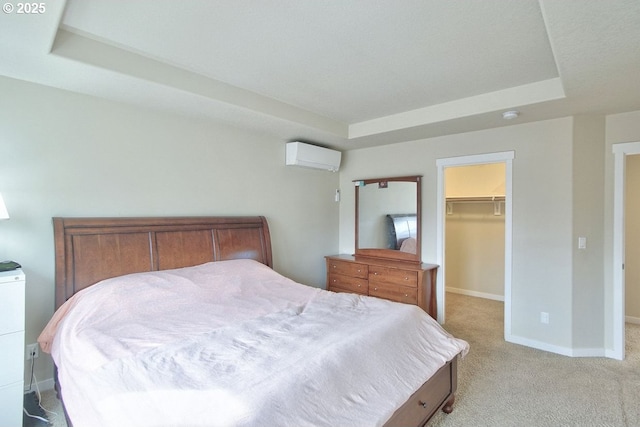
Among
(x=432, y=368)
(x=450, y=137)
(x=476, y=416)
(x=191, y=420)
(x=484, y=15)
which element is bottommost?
(x=476, y=416)

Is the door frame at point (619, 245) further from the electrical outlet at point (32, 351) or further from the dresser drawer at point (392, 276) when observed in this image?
the electrical outlet at point (32, 351)

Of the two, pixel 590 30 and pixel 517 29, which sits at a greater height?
pixel 517 29

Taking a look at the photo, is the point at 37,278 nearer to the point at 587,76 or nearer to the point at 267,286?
the point at 267,286

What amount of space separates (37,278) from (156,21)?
1981 mm

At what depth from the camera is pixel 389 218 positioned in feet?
14.4

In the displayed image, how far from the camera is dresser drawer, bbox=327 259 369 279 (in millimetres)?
4135

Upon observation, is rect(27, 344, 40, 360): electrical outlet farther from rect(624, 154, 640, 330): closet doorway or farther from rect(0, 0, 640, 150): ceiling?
rect(624, 154, 640, 330): closet doorway

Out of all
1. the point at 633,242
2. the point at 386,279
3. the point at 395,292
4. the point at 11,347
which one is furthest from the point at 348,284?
the point at 633,242

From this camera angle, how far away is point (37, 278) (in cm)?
238

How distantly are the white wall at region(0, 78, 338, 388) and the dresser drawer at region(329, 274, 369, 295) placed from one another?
81cm

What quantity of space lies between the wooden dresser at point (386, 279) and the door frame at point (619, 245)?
161 cm

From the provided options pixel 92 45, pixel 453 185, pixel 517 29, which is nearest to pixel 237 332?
pixel 92 45

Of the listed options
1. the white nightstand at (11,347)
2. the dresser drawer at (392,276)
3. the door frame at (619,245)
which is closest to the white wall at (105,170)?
the white nightstand at (11,347)

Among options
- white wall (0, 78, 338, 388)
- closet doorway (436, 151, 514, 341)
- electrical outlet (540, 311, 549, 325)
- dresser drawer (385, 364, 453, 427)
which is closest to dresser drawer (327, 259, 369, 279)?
white wall (0, 78, 338, 388)
